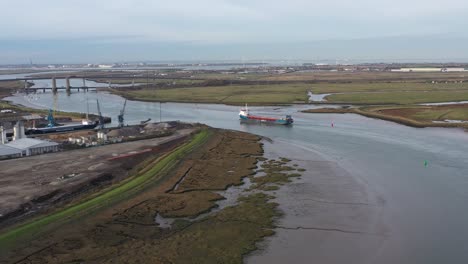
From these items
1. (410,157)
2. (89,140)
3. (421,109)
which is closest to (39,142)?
(89,140)

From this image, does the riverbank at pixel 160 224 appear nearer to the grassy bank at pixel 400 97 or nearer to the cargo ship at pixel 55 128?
the cargo ship at pixel 55 128

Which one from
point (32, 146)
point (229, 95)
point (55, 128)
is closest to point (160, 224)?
point (32, 146)

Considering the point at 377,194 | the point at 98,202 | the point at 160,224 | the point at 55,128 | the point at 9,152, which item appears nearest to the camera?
the point at 160,224

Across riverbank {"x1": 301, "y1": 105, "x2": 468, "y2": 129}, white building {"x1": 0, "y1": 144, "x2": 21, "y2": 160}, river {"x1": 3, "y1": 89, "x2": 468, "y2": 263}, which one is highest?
riverbank {"x1": 301, "y1": 105, "x2": 468, "y2": 129}

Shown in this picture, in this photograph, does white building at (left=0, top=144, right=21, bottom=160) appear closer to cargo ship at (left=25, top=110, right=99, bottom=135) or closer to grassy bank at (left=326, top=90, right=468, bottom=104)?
cargo ship at (left=25, top=110, right=99, bottom=135)

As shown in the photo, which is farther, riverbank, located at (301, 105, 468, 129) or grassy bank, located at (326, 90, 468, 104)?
grassy bank, located at (326, 90, 468, 104)

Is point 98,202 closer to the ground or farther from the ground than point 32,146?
closer to the ground

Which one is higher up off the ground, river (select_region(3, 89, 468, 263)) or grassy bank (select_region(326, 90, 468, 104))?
grassy bank (select_region(326, 90, 468, 104))

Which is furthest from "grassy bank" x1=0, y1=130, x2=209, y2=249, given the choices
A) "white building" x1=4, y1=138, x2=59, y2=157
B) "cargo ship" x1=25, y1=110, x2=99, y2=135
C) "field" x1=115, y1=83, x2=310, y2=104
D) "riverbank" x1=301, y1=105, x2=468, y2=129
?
"field" x1=115, y1=83, x2=310, y2=104

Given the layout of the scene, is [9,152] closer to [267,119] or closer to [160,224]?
[160,224]
